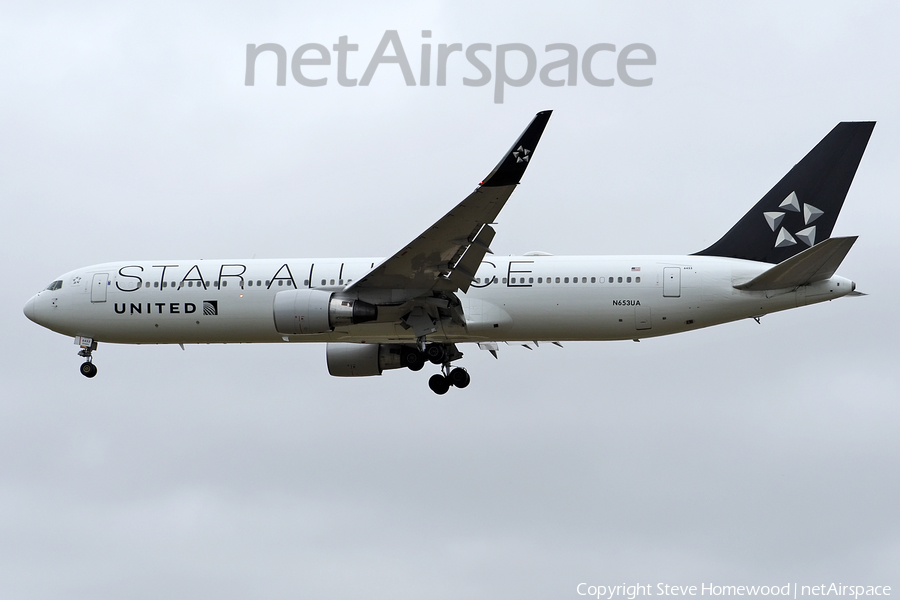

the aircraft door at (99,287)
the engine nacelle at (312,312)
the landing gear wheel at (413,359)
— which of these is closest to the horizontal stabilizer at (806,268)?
the landing gear wheel at (413,359)

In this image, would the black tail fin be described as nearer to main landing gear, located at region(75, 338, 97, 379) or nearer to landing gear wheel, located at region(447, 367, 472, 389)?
landing gear wheel, located at region(447, 367, 472, 389)

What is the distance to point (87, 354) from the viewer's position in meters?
33.3

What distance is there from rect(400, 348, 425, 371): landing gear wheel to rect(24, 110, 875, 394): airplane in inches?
1.6

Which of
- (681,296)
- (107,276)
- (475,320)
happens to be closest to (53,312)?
(107,276)

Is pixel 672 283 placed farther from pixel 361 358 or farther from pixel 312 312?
pixel 361 358

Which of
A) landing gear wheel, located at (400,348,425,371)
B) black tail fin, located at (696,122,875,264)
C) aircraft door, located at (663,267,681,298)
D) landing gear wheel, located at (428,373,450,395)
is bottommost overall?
landing gear wheel, located at (428,373,450,395)

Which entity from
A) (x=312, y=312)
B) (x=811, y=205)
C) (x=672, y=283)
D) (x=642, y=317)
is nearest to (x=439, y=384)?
(x=312, y=312)

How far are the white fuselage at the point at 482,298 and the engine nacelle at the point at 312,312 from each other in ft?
2.92

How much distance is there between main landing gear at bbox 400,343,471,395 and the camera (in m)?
32.0

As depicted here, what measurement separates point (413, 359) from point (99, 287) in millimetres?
9269

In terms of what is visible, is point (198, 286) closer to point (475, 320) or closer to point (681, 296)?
point (475, 320)

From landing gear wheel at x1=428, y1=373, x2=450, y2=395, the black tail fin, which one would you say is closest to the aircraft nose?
landing gear wheel at x1=428, y1=373, x2=450, y2=395

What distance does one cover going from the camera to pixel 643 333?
97.8 ft

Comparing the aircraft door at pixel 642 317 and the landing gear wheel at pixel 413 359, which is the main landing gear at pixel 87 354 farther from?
the aircraft door at pixel 642 317
